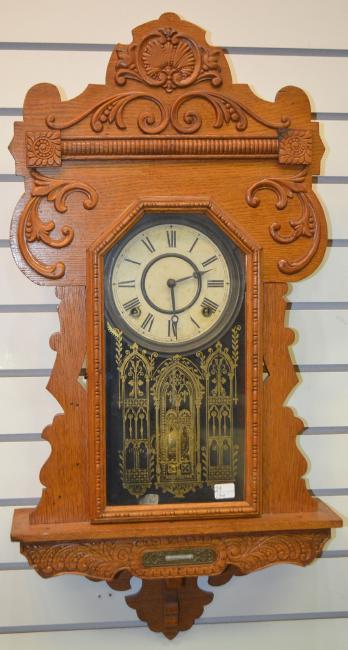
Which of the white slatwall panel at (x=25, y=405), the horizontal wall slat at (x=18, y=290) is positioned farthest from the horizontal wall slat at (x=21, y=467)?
the horizontal wall slat at (x=18, y=290)

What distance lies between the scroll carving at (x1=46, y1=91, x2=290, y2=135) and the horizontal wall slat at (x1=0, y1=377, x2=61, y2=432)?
482 millimetres

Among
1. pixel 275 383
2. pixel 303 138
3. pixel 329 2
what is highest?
pixel 329 2

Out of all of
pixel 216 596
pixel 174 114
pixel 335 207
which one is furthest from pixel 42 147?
pixel 216 596

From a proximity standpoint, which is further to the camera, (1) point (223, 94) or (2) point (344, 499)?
(2) point (344, 499)

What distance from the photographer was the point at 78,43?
4.04ft

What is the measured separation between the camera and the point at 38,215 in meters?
1.06

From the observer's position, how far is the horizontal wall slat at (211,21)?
4.01 feet

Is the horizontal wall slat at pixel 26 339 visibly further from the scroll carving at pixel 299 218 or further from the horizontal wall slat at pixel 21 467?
the scroll carving at pixel 299 218

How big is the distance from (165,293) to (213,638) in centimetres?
71

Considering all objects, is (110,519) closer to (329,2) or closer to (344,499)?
(344,499)

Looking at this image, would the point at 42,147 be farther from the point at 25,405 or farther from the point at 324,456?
the point at 324,456

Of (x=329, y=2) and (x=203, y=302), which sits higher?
(x=329, y=2)

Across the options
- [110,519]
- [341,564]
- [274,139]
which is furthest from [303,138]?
[341,564]

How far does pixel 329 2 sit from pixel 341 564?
1.08 metres
